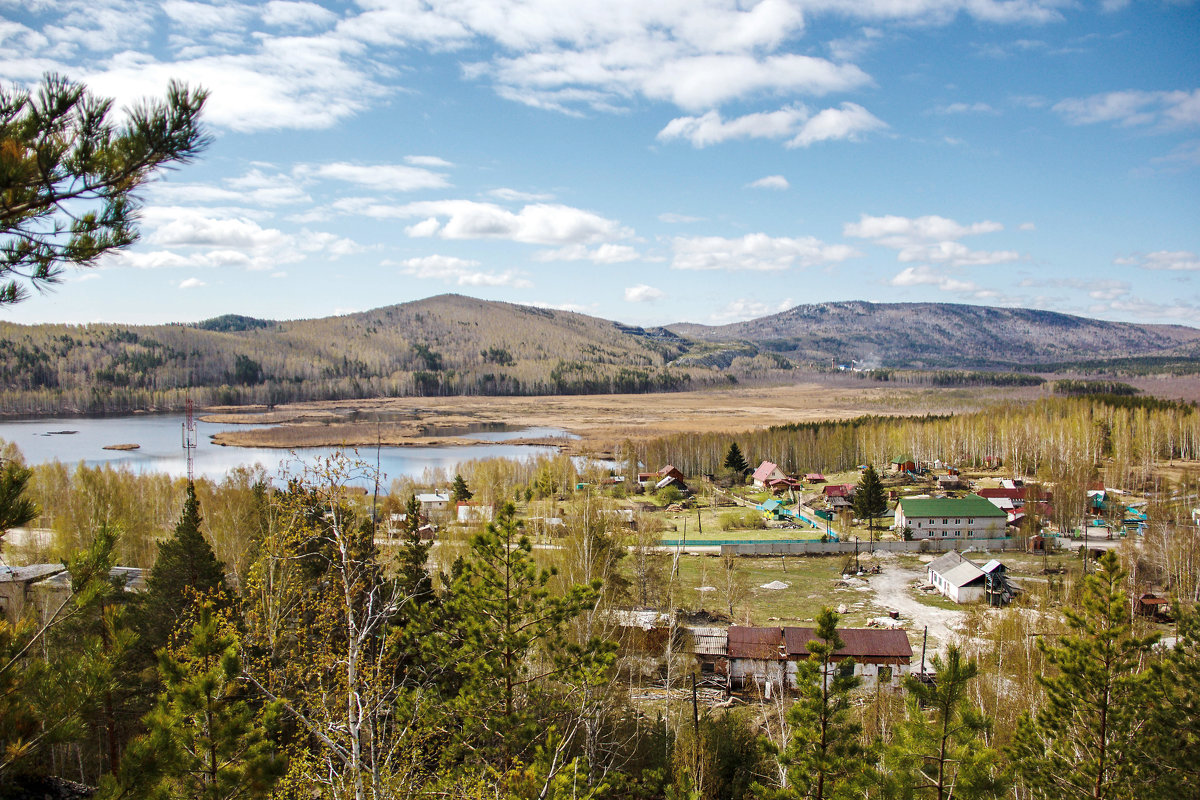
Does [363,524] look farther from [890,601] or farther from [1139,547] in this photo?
[1139,547]

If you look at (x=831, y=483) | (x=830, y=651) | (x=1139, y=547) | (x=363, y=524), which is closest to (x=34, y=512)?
(x=363, y=524)

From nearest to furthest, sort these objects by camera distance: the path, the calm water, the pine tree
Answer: the pine tree → the path → the calm water

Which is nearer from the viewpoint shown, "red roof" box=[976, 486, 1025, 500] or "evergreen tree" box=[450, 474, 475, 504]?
"evergreen tree" box=[450, 474, 475, 504]

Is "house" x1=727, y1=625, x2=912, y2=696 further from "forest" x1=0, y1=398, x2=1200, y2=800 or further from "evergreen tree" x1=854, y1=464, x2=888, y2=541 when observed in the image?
"evergreen tree" x1=854, y1=464, x2=888, y2=541

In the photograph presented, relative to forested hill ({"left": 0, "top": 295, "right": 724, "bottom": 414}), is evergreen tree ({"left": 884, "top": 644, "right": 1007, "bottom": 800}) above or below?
below

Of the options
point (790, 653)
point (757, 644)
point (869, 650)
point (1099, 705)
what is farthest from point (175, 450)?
point (1099, 705)

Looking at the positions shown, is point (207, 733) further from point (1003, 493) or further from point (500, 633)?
point (1003, 493)

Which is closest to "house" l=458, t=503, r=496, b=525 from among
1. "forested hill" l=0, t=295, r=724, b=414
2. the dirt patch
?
the dirt patch
